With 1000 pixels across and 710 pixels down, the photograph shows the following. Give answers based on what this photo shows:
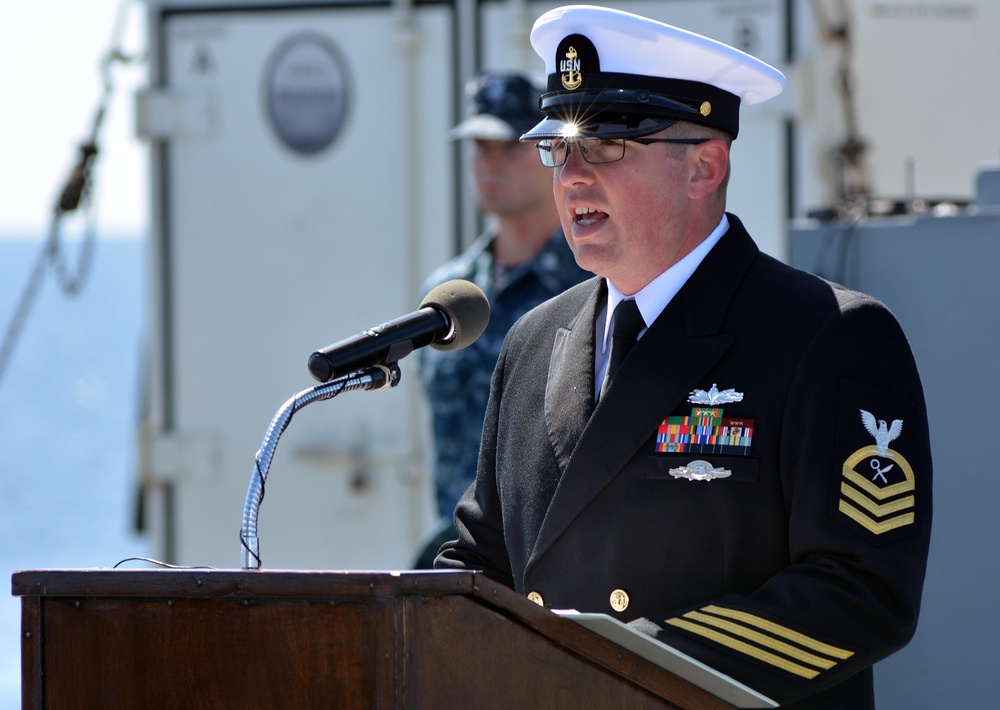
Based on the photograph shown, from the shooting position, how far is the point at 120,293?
262 ft

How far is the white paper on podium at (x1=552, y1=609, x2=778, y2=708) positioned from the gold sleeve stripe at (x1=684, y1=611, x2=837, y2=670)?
0.65 feet

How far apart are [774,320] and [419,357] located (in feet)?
7.73

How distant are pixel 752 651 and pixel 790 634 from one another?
5 centimetres

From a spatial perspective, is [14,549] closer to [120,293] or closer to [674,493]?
[674,493]

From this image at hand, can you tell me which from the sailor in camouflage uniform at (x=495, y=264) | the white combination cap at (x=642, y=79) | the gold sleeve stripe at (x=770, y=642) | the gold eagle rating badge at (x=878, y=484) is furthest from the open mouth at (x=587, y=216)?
the sailor in camouflage uniform at (x=495, y=264)

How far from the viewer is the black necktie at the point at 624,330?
2.11 metres

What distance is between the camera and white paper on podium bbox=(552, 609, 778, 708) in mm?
1554

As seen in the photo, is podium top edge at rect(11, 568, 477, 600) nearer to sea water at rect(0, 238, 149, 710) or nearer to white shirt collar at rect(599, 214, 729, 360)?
white shirt collar at rect(599, 214, 729, 360)

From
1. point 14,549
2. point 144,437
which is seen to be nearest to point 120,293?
point 14,549

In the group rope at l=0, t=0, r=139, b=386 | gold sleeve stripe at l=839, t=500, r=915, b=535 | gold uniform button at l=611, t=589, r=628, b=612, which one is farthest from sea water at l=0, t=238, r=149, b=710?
gold sleeve stripe at l=839, t=500, r=915, b=535

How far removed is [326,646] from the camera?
5.07ft

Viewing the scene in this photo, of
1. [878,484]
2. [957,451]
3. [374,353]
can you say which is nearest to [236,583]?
[374,353]

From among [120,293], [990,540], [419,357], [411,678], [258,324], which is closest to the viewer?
[411,678]

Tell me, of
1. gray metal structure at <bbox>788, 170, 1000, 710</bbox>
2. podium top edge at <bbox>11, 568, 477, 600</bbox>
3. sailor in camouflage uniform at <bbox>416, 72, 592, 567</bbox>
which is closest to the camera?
podium top edge at <bbox>11, 568, 477, 600</bbox>
